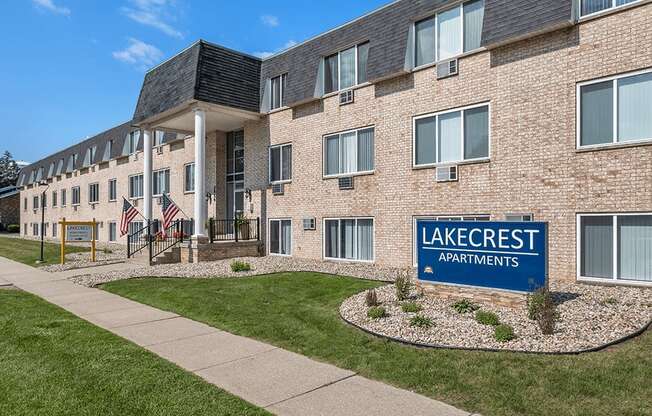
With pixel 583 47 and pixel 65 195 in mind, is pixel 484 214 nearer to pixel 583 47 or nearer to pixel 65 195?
pixel 583 47

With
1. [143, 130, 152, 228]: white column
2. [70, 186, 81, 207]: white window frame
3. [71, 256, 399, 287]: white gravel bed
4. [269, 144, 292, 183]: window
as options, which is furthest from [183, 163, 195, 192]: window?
[70, 186, 81, 207]: white window frame

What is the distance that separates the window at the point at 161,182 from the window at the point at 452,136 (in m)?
16.4

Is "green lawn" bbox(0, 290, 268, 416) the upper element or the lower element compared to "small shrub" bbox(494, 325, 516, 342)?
lower

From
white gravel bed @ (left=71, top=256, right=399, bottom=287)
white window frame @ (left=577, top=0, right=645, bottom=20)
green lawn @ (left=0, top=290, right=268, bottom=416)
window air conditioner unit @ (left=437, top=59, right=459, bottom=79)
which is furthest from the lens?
white gravel bed @ (left=71, top=256, right=399, bottom=287)

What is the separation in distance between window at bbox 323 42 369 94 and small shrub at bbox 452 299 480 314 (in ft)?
30.0

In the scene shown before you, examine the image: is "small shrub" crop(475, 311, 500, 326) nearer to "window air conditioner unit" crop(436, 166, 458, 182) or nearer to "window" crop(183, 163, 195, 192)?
"window air conditioner unit" crop(436, 166, 458, 182)

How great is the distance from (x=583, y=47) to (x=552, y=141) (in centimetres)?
213

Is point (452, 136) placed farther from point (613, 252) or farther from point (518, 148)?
point (613, 252)

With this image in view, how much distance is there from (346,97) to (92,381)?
12112 millimetres

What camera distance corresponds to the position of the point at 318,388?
492 centimetres

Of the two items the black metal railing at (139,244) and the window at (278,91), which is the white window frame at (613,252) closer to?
the window at (278,91)

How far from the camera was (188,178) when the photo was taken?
76.6 ft

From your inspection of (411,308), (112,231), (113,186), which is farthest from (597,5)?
(112,231)

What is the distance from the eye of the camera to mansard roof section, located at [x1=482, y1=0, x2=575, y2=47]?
10196 mm
